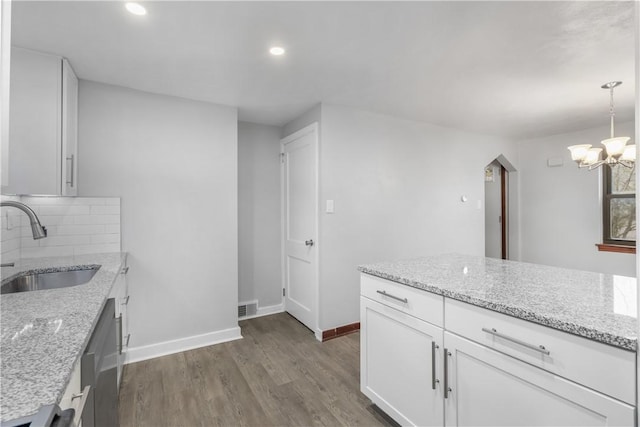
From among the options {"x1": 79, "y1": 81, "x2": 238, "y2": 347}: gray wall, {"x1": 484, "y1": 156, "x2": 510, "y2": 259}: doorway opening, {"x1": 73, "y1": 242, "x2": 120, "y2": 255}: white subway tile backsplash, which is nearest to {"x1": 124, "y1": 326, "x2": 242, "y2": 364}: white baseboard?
{"x1": 79, "y1": 81, "x2": 238, "y2": 347}: gray wall

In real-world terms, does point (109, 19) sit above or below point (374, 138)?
above

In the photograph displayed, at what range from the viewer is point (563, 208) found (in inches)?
176

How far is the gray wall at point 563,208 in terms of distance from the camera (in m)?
4.14

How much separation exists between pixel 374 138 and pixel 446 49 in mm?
1353

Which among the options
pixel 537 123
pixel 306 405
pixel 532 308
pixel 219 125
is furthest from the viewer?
pixel 537 123

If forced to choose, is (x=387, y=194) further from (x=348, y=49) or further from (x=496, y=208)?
(x=496, y=208)

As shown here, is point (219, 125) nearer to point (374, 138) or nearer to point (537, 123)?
point (374, 138)

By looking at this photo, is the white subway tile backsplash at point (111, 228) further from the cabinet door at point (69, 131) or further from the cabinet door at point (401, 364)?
the cabinet door at point (401, 364)

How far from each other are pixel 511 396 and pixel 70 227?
301cm

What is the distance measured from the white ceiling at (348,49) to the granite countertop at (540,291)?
144 centimetres

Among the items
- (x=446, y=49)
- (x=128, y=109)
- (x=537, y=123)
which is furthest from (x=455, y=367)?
(x=537, y=123)

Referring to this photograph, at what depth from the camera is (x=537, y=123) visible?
3877 mm

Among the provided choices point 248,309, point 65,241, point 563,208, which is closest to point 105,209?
point 65,241

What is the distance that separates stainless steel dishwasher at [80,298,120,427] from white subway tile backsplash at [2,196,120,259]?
122 cm
